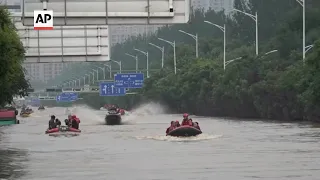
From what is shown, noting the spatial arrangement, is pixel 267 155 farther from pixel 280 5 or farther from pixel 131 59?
pixel 131 59

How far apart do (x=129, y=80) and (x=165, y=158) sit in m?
76.0

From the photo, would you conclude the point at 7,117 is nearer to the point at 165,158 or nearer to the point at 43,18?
the point at 165,158

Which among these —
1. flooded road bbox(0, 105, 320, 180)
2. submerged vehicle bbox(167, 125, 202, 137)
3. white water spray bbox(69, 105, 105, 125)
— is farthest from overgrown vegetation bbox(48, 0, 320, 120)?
flooded road bbox(0, 105, 320, 180)

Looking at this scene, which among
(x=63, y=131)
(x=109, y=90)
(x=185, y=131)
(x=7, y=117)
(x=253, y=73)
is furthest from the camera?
(x=109, y=90)

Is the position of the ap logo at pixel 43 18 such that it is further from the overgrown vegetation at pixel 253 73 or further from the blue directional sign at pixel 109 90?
the blue directional sign at pixel 109 90

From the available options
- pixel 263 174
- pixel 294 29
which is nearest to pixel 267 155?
pixel 263 174

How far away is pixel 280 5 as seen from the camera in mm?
113750

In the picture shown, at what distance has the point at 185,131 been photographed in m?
44.2

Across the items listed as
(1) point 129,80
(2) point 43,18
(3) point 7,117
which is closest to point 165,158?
(2) point 43,18

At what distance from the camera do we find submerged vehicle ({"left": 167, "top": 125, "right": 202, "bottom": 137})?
44062mm

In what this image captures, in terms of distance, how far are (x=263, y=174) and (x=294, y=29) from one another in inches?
2727

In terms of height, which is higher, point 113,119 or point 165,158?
point 165,158

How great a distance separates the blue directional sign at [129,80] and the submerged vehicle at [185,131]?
A: 60.5m

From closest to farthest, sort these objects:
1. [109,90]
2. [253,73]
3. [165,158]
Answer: [165,158]
[253,73]
[109,90]
